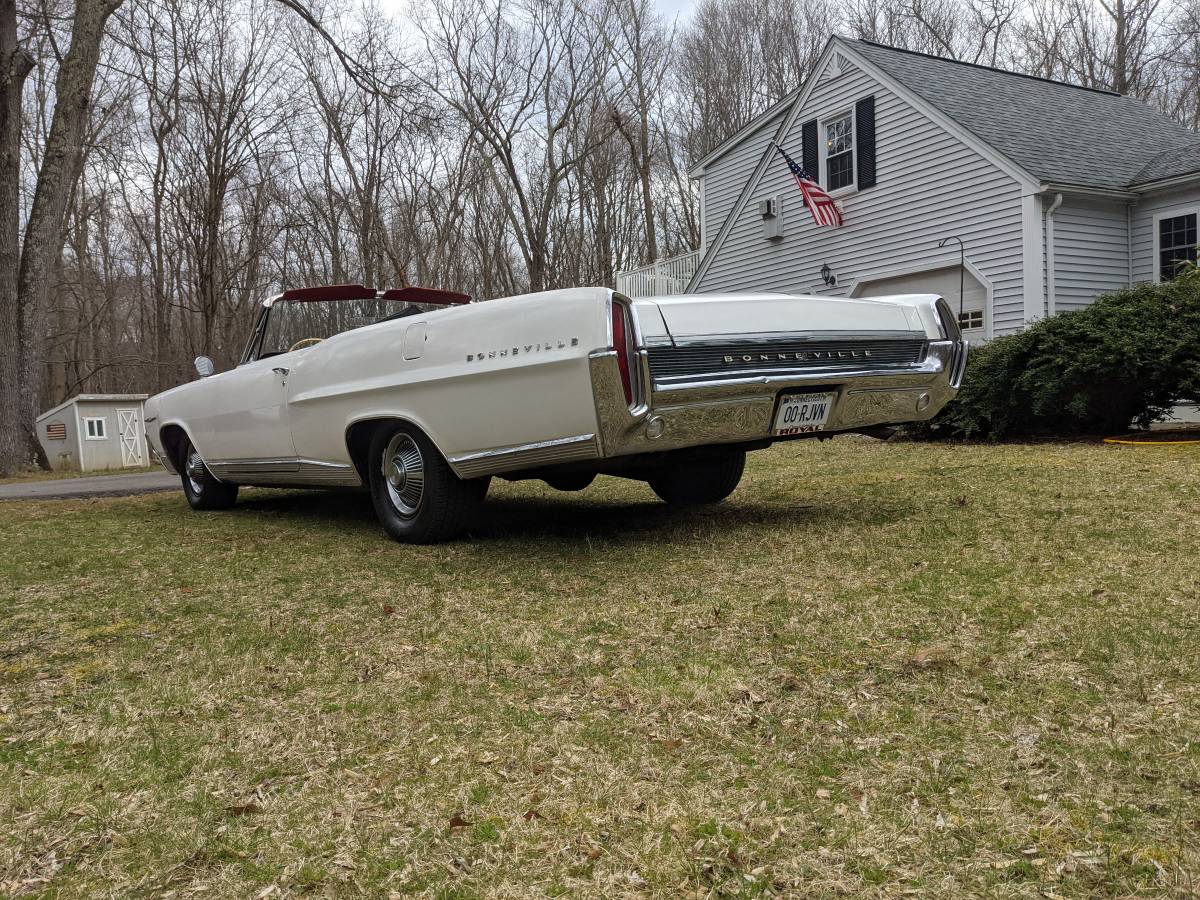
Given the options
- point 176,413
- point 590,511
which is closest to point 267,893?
point 590,511

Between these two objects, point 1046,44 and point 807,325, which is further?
point 1046,44

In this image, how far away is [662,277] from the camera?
2144cm

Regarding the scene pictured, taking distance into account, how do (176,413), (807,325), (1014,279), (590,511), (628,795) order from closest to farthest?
(628,795) < (807,325) < (590,511) < (176,413) < (1014,279)

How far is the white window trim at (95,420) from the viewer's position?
16.9 meters

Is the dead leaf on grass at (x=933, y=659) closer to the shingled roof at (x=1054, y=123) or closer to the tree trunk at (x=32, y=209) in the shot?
the shingled roof at (x=1054, y=123)

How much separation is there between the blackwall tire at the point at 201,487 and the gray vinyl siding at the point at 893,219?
35.4 feet

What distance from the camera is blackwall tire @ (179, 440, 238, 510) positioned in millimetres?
7109

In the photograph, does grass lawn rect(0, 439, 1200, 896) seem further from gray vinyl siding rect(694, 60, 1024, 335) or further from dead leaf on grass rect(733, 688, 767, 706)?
gray vinyl siding rect(694, 60, 1024, 335)

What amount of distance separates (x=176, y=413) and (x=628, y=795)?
5933mm

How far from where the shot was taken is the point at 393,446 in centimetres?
508

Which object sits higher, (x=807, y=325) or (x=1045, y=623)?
(x=807, y=325)

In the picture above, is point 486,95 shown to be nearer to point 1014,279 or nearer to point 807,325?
point 1014,279

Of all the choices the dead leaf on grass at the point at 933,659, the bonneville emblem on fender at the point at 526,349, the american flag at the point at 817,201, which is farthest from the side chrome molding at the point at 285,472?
the american flag at the point at 817,201

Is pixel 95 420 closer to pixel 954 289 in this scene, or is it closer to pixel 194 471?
pixel 194 471
